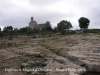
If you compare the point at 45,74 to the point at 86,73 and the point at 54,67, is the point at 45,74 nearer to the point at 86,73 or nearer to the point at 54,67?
the point at 54,67

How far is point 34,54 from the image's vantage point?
21.6 m

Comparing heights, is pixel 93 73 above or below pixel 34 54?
below

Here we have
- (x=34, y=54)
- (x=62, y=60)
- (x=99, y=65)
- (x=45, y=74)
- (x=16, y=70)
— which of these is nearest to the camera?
(x=45, y=74)

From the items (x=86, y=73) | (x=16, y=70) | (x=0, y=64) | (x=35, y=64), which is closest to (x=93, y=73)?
(x=86, y=73)

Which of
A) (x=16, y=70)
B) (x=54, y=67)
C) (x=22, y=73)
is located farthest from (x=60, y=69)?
(x=16, y=70)

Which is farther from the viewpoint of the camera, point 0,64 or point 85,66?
point 0,64

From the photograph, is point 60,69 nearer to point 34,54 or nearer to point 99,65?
point 99,65

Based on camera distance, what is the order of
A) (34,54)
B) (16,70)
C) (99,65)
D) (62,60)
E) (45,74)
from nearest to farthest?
(45,74) → (99,65) → (16,70) → (62,60) → (34,54)

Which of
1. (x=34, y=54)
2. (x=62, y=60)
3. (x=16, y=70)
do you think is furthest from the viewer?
(x=34, y=54)

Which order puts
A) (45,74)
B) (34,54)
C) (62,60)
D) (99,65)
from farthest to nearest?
(34,54) < (62,60) < (99,65) < (45,74)

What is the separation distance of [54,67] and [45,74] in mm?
1659

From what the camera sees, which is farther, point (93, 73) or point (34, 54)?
point (34, 54)

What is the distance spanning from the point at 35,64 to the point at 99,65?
776 cm

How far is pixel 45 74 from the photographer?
563 inches
